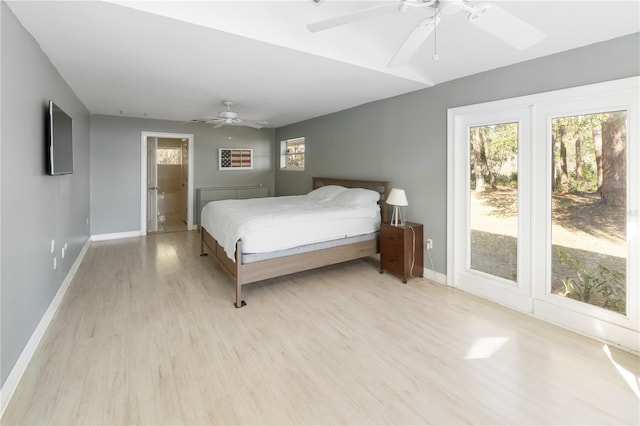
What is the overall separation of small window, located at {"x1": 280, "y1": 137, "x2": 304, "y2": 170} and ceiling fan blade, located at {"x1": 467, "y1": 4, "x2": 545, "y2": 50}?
483 cm

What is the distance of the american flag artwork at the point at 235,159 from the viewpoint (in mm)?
6812

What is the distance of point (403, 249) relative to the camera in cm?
361

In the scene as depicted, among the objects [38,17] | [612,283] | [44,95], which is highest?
[38,17]

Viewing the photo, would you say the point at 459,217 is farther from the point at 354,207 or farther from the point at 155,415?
the point at 155,415

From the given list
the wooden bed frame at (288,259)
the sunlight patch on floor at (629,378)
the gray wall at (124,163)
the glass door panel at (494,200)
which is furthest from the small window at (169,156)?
the sunlight patch on floor at (629,378)

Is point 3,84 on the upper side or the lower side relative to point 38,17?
lower

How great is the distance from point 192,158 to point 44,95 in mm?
3877

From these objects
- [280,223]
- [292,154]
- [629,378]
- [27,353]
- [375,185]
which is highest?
[292,154]

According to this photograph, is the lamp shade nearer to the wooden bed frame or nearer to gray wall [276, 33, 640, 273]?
gray wall [276, 33, 640, 273]

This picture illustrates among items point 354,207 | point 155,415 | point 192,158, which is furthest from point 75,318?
point 192,158

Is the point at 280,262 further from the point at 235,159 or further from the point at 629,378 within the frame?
the point at 235,159

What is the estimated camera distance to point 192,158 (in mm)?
6449

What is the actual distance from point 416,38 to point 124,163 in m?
5.72

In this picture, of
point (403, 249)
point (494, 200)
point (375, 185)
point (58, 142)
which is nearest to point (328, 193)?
point (375, 185)
